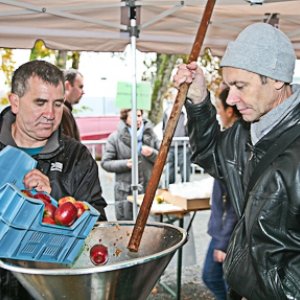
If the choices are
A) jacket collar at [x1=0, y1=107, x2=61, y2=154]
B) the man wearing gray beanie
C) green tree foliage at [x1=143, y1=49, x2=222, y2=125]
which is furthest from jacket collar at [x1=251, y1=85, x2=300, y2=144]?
green tree foliage at [x1=143, y1=49, x2=222, y2=125]

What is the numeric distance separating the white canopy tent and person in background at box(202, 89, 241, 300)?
0.72 metres

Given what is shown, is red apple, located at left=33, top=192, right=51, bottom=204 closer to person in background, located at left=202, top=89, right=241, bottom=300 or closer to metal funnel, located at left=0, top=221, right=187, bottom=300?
metal funnel, located at left=0, top=221, right=187, bottom=300

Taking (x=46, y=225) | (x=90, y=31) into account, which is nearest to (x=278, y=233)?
(x=46, y=225)

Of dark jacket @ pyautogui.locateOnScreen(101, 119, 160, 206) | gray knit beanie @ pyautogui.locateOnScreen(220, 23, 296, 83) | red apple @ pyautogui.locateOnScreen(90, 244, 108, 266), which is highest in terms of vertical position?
gray knit beanie @ pyautogui.locateOnScreen(220, 23, 296, 83)

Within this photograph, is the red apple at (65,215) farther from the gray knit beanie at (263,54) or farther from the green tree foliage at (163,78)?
the green tree foliage at (163,78)

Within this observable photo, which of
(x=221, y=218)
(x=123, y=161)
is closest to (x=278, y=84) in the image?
(x=221, y=218)

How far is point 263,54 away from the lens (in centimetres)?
197

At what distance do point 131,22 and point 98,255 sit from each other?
2512mm

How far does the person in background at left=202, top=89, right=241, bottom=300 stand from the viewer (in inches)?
145

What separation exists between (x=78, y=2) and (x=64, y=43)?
0.53 meters

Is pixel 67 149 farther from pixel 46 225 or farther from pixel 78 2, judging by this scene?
pixel 78 2

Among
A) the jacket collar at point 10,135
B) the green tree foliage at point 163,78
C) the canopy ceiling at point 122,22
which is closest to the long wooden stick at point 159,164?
the jacket collar at point 10,135

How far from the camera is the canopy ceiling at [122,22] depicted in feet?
11.9

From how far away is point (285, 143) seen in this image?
6.25 ft
